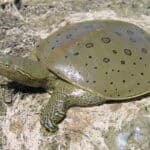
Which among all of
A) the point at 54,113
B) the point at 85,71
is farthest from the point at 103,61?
the point at 54,113

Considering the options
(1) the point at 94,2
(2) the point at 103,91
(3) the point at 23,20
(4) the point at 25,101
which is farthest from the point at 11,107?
(1) the point at 94,2

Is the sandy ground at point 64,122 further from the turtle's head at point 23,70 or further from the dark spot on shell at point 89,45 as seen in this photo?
the dark spot on shell at point 89,45

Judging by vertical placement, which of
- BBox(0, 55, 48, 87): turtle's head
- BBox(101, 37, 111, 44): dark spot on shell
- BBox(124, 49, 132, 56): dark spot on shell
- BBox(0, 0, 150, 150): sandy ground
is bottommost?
BBox(0, 0, 150, 150): sandy ground

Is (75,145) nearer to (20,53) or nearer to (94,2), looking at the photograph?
(20,53)

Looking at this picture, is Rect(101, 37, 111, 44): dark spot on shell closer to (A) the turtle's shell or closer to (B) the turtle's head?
(A) the turtle's shell

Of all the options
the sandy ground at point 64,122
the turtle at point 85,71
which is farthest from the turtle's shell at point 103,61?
the sandy ground at point 64,122

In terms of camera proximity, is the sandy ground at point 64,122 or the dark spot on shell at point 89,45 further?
the dark spot on shell at point 89,45

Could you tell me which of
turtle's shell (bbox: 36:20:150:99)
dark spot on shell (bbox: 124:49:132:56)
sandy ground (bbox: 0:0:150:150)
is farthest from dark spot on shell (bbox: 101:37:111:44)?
sandy ground (bbox: 0:0:150:150)

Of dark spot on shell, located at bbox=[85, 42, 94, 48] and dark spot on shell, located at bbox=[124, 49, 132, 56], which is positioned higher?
dark spot on shell, located at bbox=[85, 42, 94, 48]

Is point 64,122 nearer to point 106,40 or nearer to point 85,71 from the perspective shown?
point 85,71
